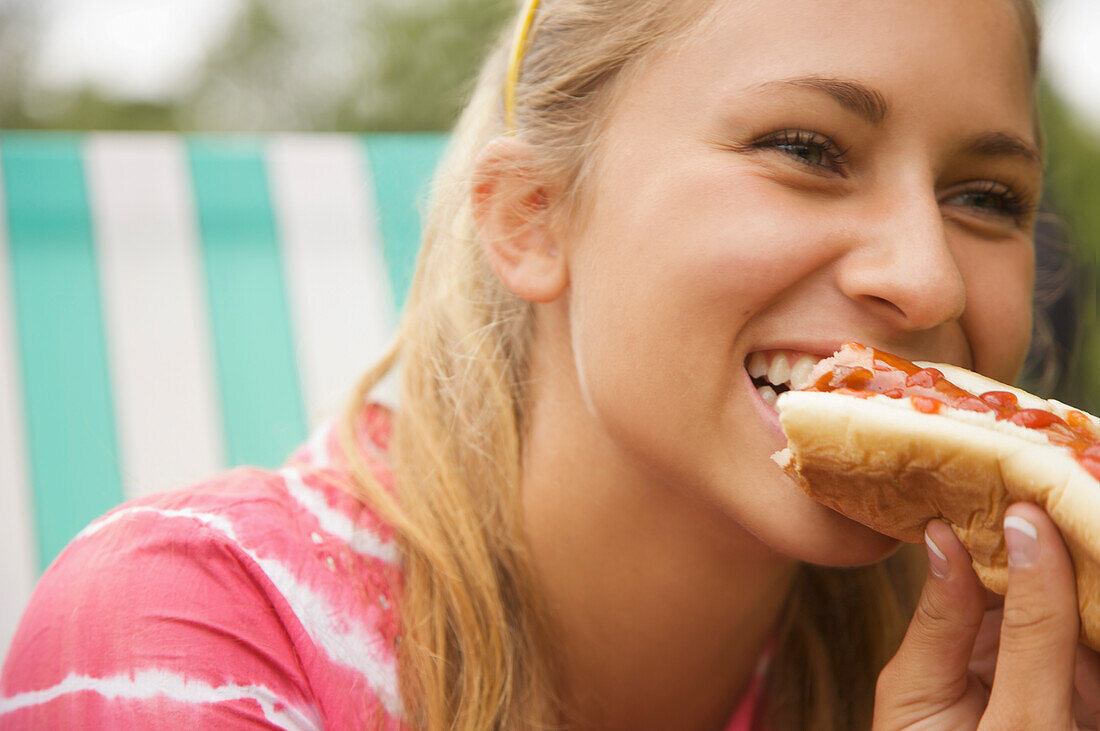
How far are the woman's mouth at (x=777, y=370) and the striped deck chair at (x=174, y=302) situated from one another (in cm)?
252

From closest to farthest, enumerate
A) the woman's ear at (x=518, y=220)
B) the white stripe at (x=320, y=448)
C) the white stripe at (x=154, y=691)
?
1. the white stripe at (x=154, y=691)
2. the woman's ear at (x=518, y=220)
3. the white stripe at (x=320, y=448)

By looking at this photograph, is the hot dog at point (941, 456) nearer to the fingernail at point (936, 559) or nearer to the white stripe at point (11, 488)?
the fingernail at point (936, 559)

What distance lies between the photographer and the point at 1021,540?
1.41 meters

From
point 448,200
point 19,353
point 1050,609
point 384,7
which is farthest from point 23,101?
point 1050,609

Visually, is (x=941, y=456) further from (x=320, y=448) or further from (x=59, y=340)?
(x=59, y=340)

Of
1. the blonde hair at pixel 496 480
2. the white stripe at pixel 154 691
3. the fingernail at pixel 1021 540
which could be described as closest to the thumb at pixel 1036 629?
the fingernail at pixel 1021 540

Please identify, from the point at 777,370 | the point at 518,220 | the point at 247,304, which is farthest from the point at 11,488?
the point at 777,370

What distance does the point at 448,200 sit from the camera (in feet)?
7.85

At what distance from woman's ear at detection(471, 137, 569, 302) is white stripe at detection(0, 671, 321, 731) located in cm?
95

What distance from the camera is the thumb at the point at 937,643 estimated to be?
5.19ft

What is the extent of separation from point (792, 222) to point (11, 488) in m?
3.22

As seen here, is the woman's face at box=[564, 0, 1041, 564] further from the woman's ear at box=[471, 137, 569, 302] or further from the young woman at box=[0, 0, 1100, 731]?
the woman's ear at box=[471, 137, 569, 302]

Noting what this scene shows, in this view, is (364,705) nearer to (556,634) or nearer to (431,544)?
(431,544)

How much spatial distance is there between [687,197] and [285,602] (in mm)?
1089
